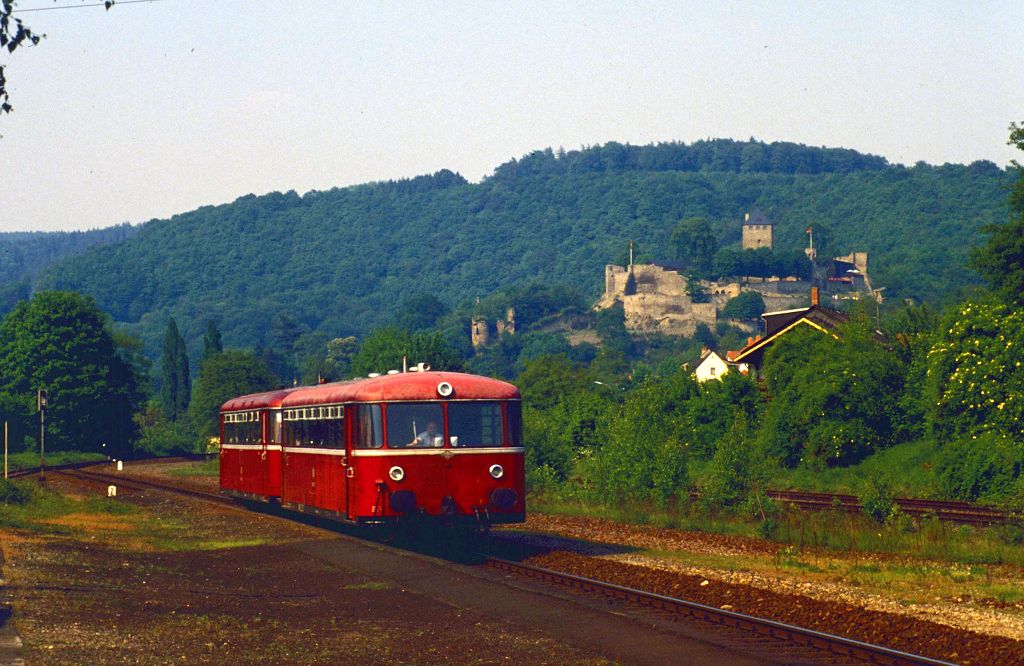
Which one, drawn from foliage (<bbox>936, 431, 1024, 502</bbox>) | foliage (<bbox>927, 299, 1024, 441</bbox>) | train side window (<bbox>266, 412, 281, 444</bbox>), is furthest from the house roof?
train side window (<bbox>266, 412, 281, 444</bbox>)

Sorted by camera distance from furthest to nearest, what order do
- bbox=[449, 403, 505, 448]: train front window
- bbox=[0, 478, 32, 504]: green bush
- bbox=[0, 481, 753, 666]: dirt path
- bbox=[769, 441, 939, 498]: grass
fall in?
bbox=[769, 441, 939, 498]: grass < bbox=[0, 478, 32, 504]: green bush < bbox=[449, 403, 505, 448]: train front window < bbox=[0, 481, 753, 666]: dirt path

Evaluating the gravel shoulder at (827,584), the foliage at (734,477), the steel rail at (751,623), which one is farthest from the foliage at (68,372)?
the steel rail at (751,623)

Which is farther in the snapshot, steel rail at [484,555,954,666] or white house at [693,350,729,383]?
white house at [693,350,729,383]

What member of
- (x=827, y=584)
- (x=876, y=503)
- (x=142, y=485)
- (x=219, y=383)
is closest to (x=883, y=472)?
(x=876, y=503)

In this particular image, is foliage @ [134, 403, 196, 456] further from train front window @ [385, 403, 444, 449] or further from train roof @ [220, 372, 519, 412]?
train front window @ [385, 403, 444, 449]

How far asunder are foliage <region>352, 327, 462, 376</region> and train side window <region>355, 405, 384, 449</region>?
254 feet

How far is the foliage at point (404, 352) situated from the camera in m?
106

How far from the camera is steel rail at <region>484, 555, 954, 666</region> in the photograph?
1350 centimetres

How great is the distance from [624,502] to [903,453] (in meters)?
19.9

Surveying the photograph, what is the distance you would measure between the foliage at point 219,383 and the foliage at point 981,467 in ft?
270

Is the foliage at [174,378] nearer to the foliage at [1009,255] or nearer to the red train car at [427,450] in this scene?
the foliage at [1009,255]

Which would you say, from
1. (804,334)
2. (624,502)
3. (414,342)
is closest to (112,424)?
(414,342)

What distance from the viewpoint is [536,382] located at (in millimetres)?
92062

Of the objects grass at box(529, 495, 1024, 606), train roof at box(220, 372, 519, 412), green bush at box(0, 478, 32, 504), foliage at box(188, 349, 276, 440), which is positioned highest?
foliage at box(188, 349, 276, 440)
